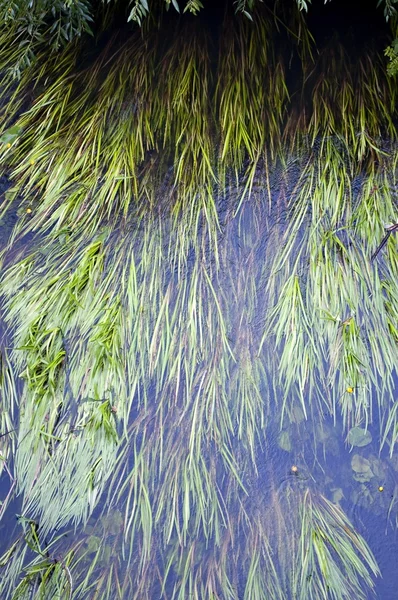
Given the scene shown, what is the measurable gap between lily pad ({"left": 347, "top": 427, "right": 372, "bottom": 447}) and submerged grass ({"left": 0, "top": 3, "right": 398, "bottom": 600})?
36mm

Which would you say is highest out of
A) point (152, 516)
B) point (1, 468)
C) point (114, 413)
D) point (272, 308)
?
point (272, 308)

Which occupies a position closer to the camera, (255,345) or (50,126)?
(255,345)

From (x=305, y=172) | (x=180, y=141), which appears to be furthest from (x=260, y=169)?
(x=180, y=141)

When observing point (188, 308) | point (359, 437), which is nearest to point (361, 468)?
point (359, 437)

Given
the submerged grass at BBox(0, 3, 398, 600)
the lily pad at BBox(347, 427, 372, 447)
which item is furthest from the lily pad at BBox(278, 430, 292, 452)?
the lily pad at BBox(347, 427, 372, 447)

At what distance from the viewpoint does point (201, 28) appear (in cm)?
242

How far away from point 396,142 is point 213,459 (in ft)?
4.73

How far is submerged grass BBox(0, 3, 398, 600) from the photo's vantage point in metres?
1.72

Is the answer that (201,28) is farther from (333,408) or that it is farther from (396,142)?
(333,408)

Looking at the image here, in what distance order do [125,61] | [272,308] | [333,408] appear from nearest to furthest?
[333,408], [272,308], [125,61]

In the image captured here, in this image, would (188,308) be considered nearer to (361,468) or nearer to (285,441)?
(285,441)

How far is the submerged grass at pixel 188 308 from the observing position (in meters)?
1.72

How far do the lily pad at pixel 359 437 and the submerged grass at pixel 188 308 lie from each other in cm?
4

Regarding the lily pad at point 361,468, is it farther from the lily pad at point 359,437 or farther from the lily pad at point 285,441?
the lily pad at point 285,441
